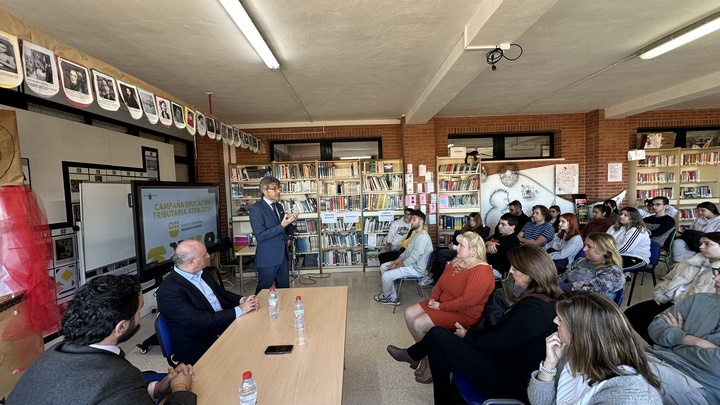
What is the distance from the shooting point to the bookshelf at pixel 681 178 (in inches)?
244

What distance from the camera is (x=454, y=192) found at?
20.5 feet

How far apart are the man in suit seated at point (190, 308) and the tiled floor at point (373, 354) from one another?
0.84m

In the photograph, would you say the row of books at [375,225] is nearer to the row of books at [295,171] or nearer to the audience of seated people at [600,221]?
the row of books at [295,171]

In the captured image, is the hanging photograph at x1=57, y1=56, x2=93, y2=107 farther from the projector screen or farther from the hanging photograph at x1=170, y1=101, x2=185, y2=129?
the projector screen

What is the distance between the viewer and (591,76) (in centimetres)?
411

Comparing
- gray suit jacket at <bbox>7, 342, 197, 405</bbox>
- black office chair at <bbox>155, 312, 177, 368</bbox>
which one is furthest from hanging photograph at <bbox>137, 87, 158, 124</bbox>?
gray suit jacket at <bbox>7, 342, 197, 405</bbox>

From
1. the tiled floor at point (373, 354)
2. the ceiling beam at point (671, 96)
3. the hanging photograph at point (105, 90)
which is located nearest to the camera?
the hanging photograph at point (105, 90)

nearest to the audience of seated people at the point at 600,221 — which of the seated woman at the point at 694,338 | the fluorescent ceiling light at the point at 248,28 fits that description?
the seated woman at the point at 694,338

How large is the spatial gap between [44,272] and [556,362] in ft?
11.3

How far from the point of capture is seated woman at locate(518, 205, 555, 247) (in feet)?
14.5

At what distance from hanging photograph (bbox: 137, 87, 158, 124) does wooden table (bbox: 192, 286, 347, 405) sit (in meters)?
1.81

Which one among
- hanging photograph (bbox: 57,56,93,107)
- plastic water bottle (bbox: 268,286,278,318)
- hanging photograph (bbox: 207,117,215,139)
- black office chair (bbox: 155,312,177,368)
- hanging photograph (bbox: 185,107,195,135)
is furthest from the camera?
hanging photograph (bbox: 207,117,215,139)

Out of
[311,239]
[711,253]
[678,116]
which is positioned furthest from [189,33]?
[678,116]

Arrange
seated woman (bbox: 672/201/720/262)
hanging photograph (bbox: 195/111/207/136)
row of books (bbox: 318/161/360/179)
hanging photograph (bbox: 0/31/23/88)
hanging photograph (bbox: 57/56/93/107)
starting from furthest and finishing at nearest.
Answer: row of books (bbox: 318/161/360/179), seated woman (bbox: 672/201/720/262), hanging photograph (bbox: 195/111/207/136), hanging photograph (bbox: 57/56/93/107), hanging photograph (bbox: 0/31/23/88)
